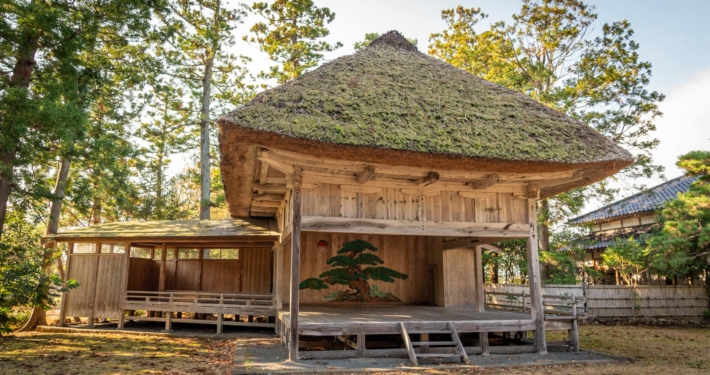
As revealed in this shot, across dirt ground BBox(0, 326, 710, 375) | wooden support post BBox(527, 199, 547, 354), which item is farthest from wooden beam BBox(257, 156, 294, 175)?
wooden support post BBox(527, 199, 547, 354)

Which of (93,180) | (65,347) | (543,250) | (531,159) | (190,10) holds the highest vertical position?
(190,10)

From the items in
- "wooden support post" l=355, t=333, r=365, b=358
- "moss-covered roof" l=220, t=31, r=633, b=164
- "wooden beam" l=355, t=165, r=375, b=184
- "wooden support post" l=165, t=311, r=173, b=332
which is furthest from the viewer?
"wooden support post" l=165, t=311, r=173, b=332

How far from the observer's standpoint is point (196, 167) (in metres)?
25.2

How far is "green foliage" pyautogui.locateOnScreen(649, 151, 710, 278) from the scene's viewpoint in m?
13.8

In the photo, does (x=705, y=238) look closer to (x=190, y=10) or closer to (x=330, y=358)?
(x=330, y=358)

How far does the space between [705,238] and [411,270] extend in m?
8.51

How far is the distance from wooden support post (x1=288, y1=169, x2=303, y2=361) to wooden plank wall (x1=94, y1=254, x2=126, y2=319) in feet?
27.3

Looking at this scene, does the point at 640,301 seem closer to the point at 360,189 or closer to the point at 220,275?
the point at 360,189

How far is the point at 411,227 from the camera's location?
8.78 metres

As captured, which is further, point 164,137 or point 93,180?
point 164,137

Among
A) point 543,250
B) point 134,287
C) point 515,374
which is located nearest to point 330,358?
point 515,374

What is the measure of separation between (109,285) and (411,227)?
1009cm

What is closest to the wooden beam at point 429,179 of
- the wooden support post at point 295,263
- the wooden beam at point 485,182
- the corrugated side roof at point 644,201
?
the wooden beam at point 485,182

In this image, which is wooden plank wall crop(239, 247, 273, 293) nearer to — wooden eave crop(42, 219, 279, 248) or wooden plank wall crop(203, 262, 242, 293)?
wooden plank wall crop(203, 262, 242, 293)
